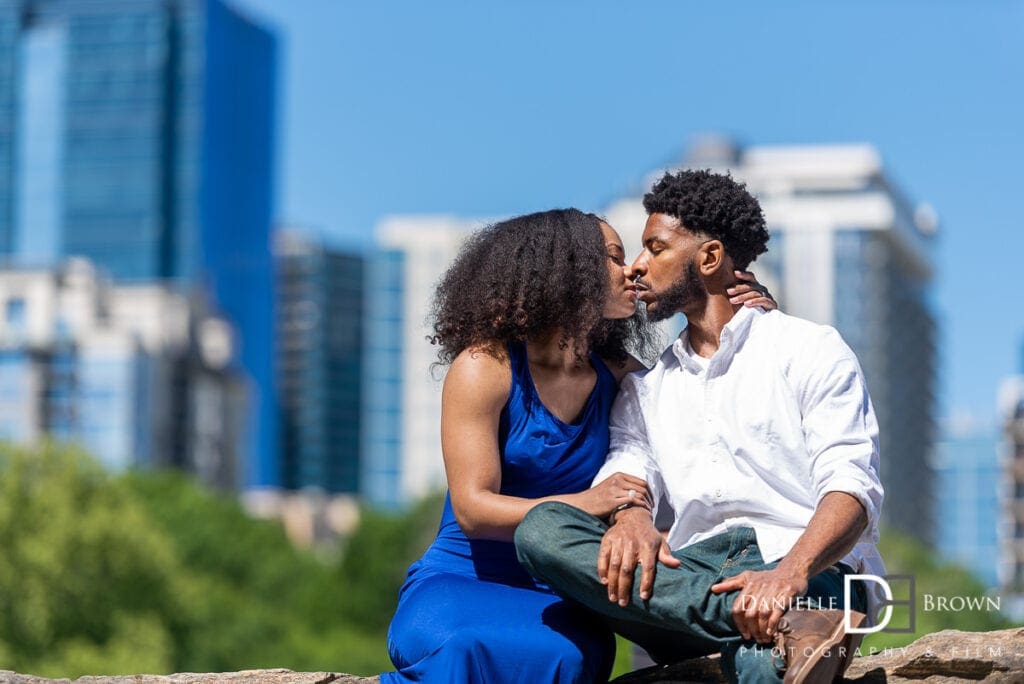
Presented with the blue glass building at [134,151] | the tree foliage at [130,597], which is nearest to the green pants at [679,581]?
the tree foliage at [130,597]

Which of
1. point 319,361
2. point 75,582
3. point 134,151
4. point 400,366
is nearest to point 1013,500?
point 400,366

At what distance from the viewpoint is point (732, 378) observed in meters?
5.75

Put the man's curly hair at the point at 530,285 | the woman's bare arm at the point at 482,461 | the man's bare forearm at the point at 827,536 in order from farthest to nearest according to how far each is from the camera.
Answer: the man's curly hair at the point at 530,285 → the woman's bare arm at the point at 482,461 → the man's bare forearm at the point at 827,536

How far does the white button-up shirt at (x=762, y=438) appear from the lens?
5414 mm

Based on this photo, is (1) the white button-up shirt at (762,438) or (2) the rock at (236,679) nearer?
(1) the white button-up shirt at (762,438)

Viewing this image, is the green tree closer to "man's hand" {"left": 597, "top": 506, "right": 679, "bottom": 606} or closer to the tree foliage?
the tree foliage

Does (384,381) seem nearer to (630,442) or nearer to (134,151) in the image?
(134,151)

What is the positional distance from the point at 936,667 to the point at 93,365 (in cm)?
10302

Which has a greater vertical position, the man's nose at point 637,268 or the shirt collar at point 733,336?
the man's nose at point 637,268

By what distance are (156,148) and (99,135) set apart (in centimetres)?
534

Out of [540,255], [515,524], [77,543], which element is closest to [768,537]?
[515,524]

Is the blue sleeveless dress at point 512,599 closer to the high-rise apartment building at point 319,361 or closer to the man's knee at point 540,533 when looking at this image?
the man's knee at point 540,533

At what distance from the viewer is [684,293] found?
19.6 ft

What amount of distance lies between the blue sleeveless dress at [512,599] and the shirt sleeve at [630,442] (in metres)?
0.04
